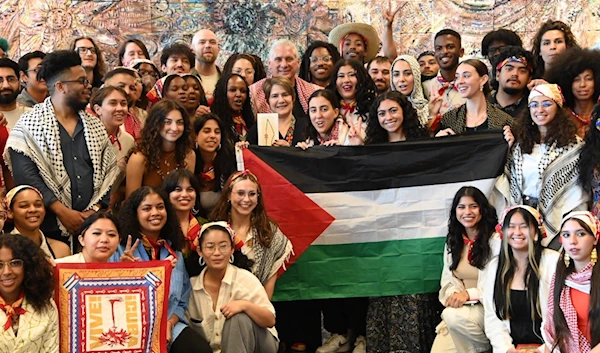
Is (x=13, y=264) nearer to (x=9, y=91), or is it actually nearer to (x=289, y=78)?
(x=9, y=91)

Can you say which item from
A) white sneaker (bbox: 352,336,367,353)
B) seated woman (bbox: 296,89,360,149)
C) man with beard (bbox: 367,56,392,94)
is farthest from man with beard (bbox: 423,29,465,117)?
white sneaker (bbox: 352,336,367,353)

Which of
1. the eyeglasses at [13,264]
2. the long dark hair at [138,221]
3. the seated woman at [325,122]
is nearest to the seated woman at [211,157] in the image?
the seated woman at [325,122]

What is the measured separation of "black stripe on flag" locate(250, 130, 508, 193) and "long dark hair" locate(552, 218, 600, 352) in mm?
1191

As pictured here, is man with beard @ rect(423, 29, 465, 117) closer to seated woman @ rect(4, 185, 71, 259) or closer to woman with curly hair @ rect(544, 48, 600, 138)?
woman with curly hair @ rect(544, 48, 600, 138)

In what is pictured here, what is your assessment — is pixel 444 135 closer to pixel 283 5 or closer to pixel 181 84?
pixel 181 84

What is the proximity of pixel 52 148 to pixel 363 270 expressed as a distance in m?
2.14

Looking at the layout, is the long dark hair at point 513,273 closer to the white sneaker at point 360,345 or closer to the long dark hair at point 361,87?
the white sneaker at point 360,345

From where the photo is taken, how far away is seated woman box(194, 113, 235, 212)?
22.4 ft

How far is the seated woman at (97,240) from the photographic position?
225 inches

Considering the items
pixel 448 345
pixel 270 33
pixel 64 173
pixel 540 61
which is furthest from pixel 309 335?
pixel 270 33

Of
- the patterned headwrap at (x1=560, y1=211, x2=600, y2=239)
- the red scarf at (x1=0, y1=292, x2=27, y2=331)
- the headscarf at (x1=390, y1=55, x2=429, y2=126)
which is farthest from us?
the headscarf at (x1=390, y1=55, x2=429, y2=126)

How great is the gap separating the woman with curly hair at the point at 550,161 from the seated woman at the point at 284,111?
1.58m

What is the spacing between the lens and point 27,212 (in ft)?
19.2

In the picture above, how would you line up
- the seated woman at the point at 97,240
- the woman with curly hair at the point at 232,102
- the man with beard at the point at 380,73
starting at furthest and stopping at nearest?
the man with beard at the point at 380,73 → the woman with curly hair at the point at 232,102 → the seated woman at the point at 97,240
